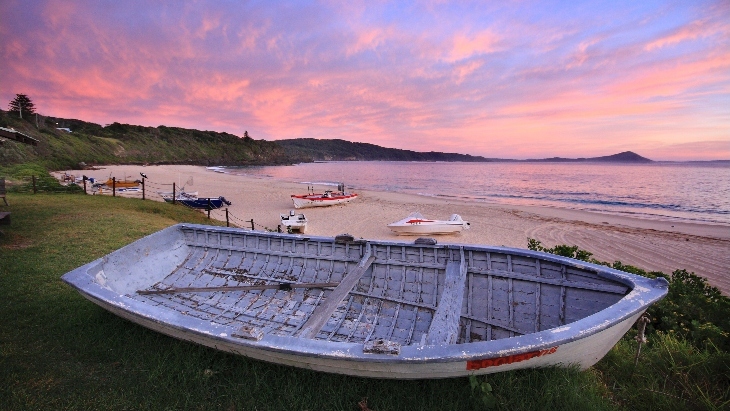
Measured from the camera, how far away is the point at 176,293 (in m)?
5.77

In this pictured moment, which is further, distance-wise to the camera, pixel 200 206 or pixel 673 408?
pixel 200 206

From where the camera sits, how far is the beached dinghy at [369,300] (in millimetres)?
2867

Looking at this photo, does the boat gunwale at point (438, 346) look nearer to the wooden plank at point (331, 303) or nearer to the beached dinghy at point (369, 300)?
the beached dinghy at point (369, 300)

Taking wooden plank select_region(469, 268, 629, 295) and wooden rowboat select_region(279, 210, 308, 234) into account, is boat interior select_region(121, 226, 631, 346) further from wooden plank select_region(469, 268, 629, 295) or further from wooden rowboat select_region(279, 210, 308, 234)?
wooden rowboat select_region(279, 210, 308, 234)

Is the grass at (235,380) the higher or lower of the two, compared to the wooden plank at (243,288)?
lower

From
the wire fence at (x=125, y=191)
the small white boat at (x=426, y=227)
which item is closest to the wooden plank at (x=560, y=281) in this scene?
the wire fence at (x=125, y=191)

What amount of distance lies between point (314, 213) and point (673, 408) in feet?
69.6

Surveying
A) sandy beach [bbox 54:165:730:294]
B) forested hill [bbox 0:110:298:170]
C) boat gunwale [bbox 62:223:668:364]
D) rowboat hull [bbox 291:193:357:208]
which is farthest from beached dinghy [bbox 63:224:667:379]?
forested hill [bbox 0:110:298:170]

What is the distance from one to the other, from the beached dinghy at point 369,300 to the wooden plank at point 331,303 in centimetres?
2

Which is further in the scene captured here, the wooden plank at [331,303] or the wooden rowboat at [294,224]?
the wooden rowboat at [294,224]

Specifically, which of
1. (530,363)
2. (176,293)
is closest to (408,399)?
(530,363)

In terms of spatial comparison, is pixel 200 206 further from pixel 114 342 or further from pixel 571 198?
pixel 571 198

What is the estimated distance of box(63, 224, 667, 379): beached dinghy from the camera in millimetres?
2867

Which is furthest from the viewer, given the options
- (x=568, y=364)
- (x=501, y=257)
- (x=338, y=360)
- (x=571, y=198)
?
(x=571, y=198)
